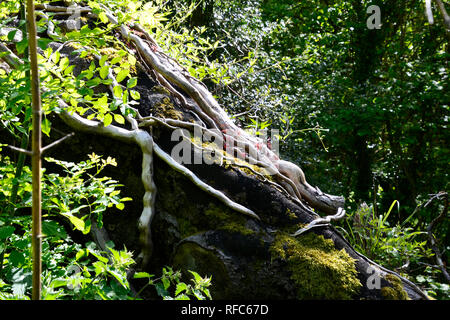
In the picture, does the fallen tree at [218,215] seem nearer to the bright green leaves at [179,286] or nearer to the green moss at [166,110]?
the green moss at [166,110]

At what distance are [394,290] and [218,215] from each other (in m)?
1.00

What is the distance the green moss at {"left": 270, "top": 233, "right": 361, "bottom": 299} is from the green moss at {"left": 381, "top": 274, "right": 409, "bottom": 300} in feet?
0.47

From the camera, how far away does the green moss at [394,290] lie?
1990mm

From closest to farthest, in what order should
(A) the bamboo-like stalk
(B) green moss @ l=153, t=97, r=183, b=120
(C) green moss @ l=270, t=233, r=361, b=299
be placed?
1. (A) the bamboo-like stalk
2. (C) green moss @ l=270, t=233, r=361, b=299
3. (B) green moss @ l=153, t=97, r=183, b=120

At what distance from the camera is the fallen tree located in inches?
78.5

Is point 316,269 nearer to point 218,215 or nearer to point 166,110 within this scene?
point 218,215

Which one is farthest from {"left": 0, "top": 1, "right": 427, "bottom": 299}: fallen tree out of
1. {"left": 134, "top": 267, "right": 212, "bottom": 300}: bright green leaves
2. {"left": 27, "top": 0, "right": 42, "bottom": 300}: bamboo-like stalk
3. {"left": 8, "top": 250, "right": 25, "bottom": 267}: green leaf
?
{"left": 27, "top": 0, "right": 42, "bottom": 300}: bamboo-like stalk

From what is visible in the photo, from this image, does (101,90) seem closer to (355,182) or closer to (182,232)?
(182,232)

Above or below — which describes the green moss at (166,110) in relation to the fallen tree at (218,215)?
above

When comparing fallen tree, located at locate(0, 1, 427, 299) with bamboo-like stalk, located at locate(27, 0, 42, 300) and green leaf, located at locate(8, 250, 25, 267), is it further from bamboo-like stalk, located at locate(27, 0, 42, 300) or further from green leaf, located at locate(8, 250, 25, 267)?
bamboo-like stalk, located at locate(27, 0, 42, 300)

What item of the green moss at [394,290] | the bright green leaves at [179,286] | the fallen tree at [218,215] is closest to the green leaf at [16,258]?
the bright green leaves at [179,286]
